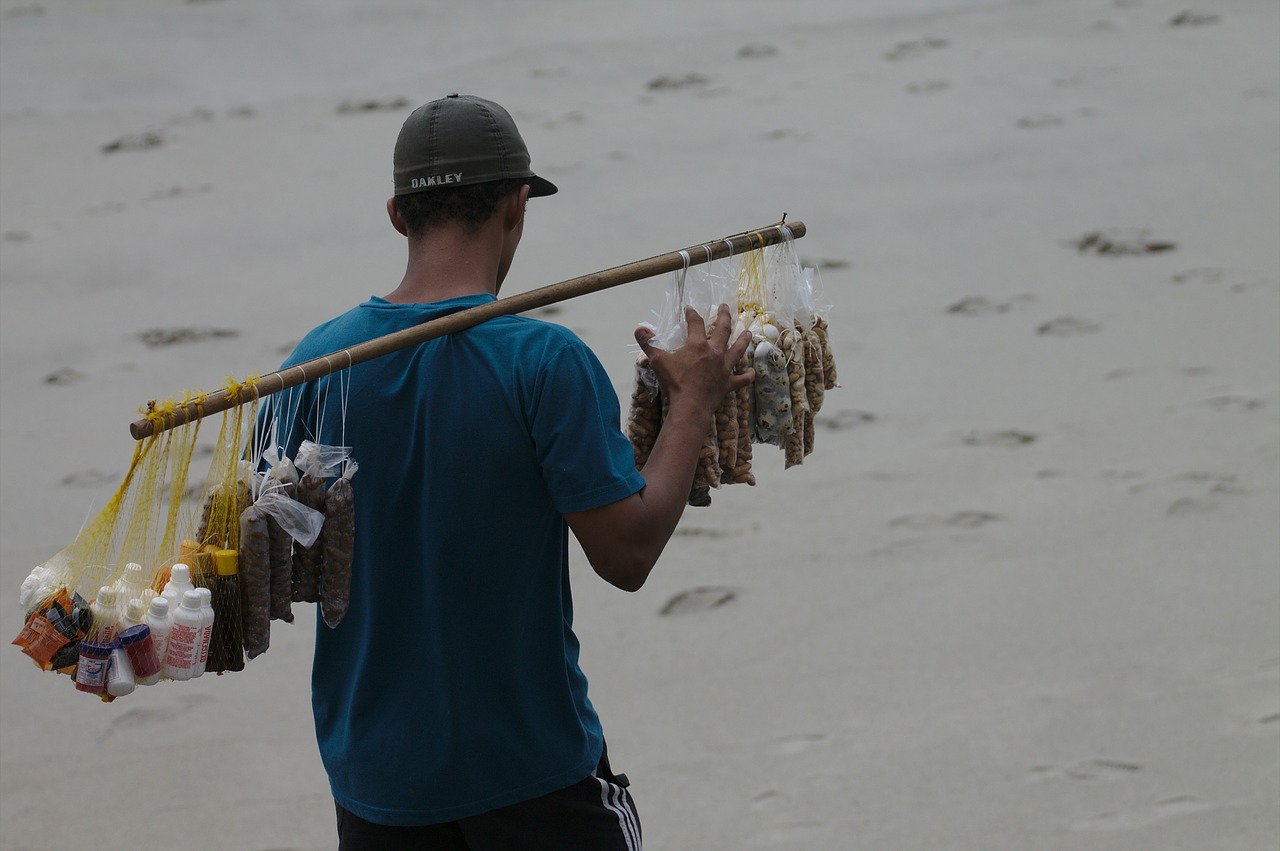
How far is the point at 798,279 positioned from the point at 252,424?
1196mm

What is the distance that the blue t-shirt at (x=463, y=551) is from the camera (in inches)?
84.9

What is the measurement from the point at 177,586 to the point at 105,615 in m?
0.12

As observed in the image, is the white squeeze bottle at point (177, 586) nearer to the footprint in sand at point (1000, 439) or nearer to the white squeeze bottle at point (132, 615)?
the white squeeze bottle at point (132, 615)

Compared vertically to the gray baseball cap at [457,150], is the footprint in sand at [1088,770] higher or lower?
lower

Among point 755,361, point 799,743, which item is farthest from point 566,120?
point 755,361

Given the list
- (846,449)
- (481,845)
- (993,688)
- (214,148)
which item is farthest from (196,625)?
(214,148)

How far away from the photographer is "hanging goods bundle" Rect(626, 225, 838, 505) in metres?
2.76

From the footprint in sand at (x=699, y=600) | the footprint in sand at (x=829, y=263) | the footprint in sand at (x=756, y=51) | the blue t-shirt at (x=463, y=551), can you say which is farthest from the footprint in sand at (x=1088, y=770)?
the footprint in sand at (x=756, y=51)

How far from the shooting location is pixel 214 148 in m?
8.87

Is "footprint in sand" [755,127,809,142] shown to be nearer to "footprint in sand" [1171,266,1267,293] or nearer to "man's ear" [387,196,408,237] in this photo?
"footprint in sand" [1171,266,1267,293]

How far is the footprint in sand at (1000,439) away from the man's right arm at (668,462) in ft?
10.9

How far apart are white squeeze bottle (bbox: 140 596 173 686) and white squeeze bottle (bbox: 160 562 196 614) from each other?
15 millimetres

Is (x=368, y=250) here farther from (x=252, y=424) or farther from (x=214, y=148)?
Answer: (x=252, y=424)

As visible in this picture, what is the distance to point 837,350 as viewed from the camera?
6434mm
